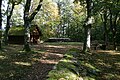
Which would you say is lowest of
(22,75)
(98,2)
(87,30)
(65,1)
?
(22,75)

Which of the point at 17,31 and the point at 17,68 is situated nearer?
the point at 17,68

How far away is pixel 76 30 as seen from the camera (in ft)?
→ 271

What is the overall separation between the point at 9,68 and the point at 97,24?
58.3m

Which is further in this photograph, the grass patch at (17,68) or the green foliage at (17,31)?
the green foliage at (17,31)

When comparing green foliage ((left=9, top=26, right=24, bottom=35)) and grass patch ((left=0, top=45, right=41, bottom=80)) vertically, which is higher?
green foliage ((left=9, top=26, right=24, bottom=35))

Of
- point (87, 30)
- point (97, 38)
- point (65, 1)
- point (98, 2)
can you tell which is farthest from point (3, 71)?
point (65, 1)

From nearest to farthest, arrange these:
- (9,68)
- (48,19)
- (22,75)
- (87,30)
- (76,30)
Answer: (22,75) → (9,68) → (87,30) → (48,19) → (76,30)

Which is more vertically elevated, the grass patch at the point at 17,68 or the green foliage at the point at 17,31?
the green foliage at the point at 17,31

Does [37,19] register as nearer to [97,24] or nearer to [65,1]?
[97,24]

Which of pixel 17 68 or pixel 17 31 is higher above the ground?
pixel 17 31

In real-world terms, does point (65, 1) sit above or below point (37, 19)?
above

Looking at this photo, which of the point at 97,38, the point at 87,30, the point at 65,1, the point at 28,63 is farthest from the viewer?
the point at 65,1

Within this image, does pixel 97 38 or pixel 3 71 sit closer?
pixel 3 71

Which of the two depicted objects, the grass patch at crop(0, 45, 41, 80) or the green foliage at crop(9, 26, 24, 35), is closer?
the grass patch at crop(0, 45, 41, 80)
